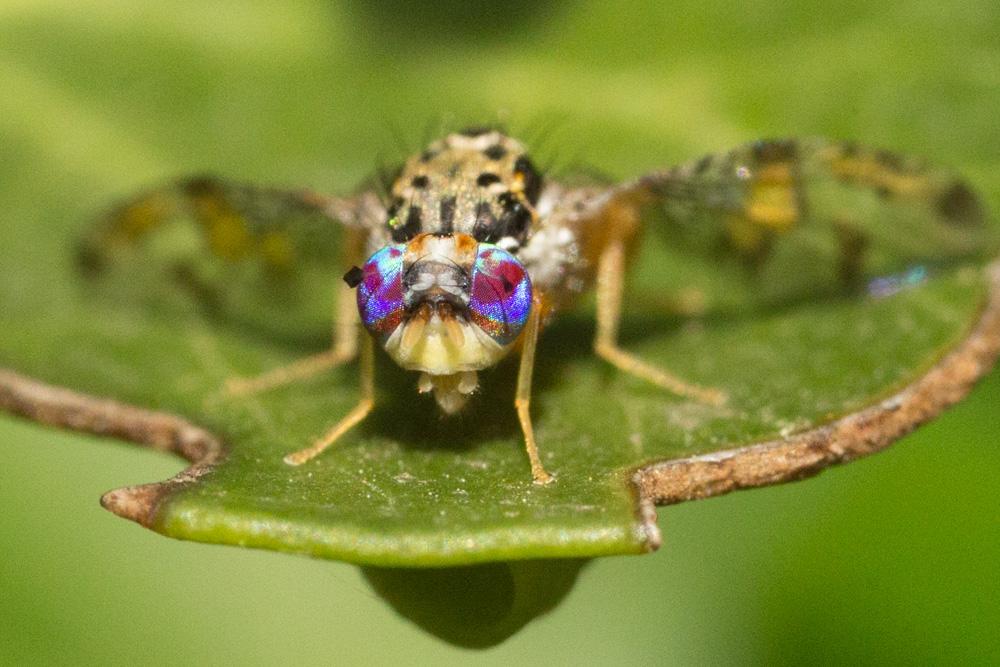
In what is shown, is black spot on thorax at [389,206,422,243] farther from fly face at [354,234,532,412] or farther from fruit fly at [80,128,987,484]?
fly face at [354,234,532,412]

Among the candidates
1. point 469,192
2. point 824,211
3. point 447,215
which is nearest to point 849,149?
point 824,211

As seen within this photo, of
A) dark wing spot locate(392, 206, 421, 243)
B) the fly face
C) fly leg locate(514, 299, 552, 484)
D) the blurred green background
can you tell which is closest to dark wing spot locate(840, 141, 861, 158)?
the blurred green background

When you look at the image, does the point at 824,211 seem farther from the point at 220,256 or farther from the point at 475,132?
the point at 220,256

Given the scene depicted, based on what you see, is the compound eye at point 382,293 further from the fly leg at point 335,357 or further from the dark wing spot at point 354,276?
the fly leg at point 335,357

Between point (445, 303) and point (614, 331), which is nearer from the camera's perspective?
point (445, 303)

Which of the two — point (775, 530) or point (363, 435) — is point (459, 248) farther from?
point (775, 530)

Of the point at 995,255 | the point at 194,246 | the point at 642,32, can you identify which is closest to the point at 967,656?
the point at 995,255
